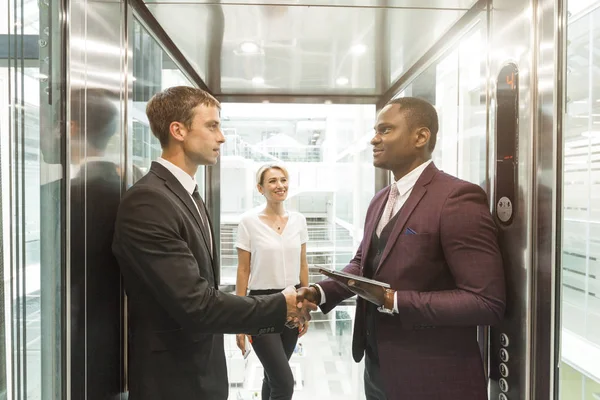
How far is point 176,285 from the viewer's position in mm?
1223

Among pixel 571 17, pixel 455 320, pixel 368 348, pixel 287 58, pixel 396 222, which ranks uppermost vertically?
pixel 287 58

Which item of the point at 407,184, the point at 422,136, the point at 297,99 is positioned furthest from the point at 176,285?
the point at 297,99

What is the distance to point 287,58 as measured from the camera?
7.68 feet

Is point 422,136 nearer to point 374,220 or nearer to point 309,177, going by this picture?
point 374,220

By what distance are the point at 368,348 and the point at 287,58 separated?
164 centimetres

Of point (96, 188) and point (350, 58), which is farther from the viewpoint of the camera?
point (350, 58)

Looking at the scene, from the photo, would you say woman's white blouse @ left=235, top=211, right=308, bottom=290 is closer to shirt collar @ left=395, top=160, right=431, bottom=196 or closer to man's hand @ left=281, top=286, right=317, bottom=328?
man's hand @ left=281, top=286, right=317, bottom=328

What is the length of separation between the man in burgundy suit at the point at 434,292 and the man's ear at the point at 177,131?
0.80 meters

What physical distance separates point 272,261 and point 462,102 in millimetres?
1385

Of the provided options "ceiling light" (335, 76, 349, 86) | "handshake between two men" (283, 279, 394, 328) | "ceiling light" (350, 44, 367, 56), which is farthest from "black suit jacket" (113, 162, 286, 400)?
"ceiling light" (335, 76, 349, 86)

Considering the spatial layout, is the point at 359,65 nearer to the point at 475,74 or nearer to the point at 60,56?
the point at 475,74

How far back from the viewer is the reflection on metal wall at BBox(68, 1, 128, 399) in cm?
119

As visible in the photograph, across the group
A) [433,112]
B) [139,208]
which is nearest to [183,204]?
[139,208]

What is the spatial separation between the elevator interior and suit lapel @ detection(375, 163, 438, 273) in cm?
27
